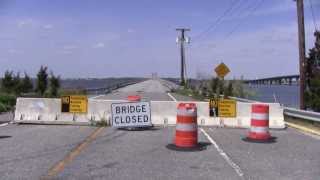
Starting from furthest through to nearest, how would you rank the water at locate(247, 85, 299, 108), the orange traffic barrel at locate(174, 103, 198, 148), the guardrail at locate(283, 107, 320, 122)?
the water at locate(247, 85, 299, 108)
the guardrail at locate(283, 107, 320, 122)
the orange traffic barrel at locate(174, 103, 198, 148)

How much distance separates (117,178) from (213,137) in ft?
22.5

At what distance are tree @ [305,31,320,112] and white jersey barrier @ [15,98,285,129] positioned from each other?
8560 mm

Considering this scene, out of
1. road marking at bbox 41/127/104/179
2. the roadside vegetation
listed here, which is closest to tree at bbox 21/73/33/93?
the roadside vegetation

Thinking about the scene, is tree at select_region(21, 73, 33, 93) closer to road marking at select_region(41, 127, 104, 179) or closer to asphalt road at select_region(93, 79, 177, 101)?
asphalt road at select_region(93, 79, 177, 101)

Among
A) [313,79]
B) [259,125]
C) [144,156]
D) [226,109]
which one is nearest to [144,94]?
[313,79]

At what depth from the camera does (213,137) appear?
48.7ft

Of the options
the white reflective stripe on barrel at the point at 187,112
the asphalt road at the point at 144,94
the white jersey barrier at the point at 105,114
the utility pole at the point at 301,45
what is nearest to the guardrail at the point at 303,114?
the white jersey barrier at the point at 105,114

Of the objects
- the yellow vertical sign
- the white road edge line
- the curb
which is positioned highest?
the yellow vertical sign

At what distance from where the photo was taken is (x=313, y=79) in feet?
88.8

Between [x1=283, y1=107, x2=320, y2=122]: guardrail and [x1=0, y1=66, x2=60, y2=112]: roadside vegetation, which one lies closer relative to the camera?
[x1=283, y1=107, x2=320, y2=122]: guardrail

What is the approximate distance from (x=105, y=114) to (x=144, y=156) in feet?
24.9

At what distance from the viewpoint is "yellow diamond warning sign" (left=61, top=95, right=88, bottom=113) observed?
1842 centimetres

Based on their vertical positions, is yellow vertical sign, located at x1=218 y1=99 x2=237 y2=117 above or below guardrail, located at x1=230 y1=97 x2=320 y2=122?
above

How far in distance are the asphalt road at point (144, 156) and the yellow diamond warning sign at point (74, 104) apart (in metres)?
2.64
